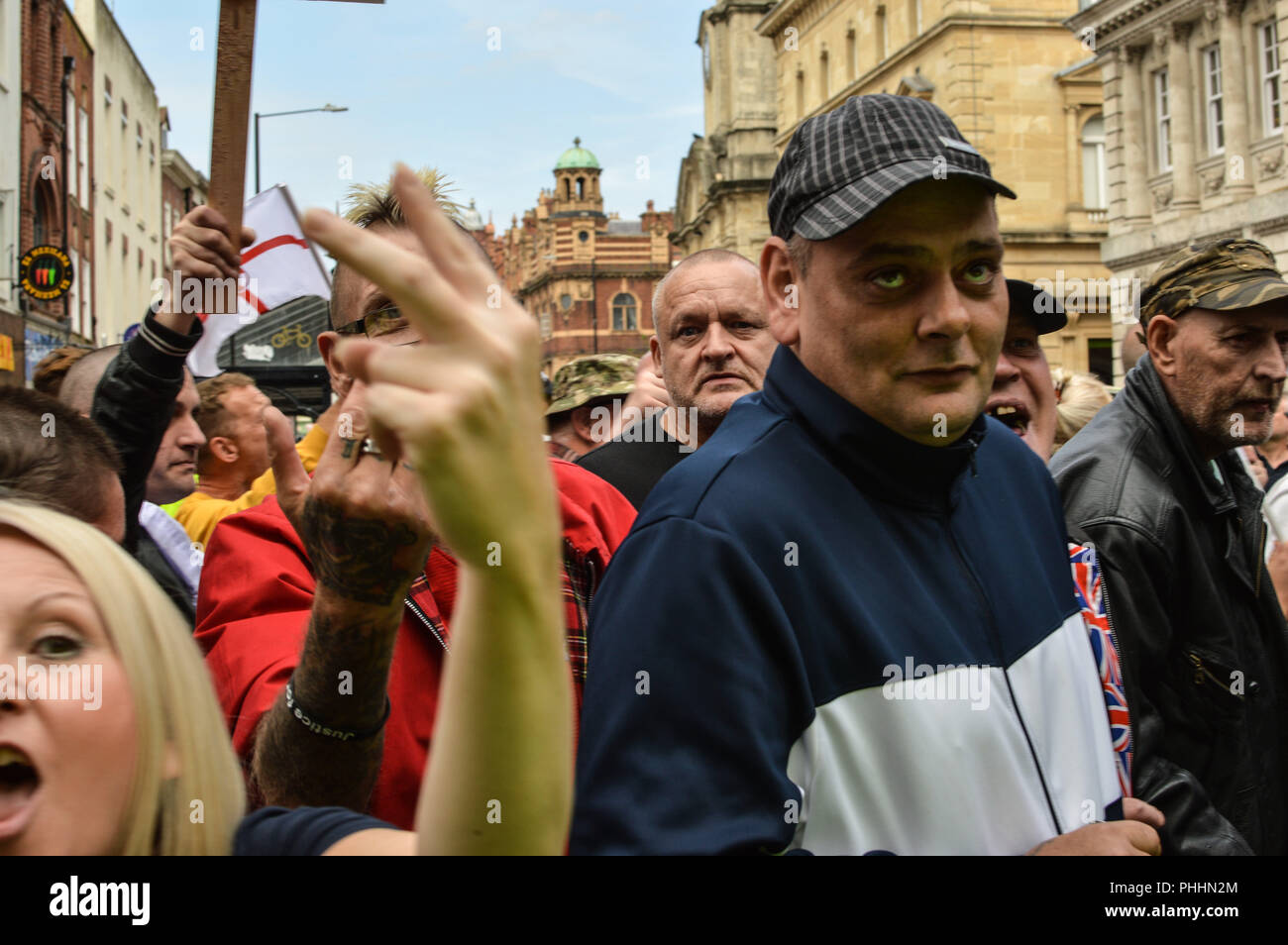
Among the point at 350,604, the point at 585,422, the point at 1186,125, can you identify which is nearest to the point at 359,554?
the point at 350,604

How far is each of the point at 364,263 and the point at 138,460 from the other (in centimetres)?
243

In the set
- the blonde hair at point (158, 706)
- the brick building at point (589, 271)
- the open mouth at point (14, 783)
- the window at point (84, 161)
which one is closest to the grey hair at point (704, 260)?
the blonde hair at point (158, 706)

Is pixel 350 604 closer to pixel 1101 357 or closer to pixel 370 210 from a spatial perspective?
pixel 370 210

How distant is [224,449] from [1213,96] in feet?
76.8

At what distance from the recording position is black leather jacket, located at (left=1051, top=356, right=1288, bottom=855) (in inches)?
114

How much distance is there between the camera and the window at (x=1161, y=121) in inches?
1003

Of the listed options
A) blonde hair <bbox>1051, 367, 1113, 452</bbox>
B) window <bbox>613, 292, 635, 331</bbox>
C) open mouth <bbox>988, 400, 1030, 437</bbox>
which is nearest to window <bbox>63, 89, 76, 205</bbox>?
blonde hair <bbox>1051, 367, 1113, 452</bbox>

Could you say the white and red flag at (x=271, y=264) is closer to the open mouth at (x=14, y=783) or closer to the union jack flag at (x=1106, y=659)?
the union jack flag at (x=1106, y=659)

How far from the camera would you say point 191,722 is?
1.58 meters

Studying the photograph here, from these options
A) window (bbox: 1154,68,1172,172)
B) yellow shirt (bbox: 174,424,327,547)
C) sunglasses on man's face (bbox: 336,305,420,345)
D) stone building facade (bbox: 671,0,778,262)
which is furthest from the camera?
stone building facade (bbox: 671,0,778,262)

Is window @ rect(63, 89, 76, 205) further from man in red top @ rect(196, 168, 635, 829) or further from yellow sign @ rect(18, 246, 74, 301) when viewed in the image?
man in red top @ rect(196, 168, 635, 829)

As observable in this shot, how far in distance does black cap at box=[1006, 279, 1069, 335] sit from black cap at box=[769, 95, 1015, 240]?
5.75 feet

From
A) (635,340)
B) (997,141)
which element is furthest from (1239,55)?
(635,340)

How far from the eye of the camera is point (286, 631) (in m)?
2.30
